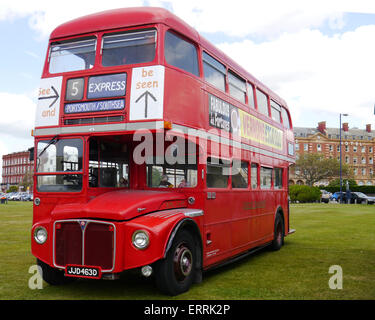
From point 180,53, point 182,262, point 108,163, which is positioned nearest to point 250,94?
point 180,53

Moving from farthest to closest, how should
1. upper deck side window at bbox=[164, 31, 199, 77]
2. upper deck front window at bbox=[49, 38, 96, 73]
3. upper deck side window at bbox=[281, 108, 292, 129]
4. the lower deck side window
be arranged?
upper deck side window at bbox=[281, 108, 292, 129] < the lower deck side window < upper deck front window at bbox=[49, 38, 96, 73] < upper deck side window at bbox=[164, 31, 199, 77]

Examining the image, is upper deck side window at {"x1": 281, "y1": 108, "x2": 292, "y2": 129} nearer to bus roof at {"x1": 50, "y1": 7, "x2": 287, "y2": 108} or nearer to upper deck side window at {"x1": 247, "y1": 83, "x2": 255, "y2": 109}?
upper deck side window at {"x1": 247, "y1": 83, "x2": 255, "y2": 109}

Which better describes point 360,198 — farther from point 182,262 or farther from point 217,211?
point 182,262

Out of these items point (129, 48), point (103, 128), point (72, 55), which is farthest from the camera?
point (72, 55)

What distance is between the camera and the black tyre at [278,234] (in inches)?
502

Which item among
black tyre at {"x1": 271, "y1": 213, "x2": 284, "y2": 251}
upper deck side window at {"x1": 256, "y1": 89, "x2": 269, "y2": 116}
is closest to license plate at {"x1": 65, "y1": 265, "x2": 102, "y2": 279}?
upper deck side window at {"x1": 256, "y1": 89, "x2": 269, "y2": 116}

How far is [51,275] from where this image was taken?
7531mm

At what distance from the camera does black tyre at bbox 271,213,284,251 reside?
12750mm

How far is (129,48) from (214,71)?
6.94ft

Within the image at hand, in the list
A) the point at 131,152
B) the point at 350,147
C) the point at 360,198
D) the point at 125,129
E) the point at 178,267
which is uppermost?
the point at 350,147

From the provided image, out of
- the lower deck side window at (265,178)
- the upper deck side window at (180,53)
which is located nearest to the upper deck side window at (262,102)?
the lower deck side window at (265,178)

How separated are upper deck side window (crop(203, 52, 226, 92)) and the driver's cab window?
2030 millimetres
